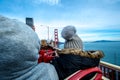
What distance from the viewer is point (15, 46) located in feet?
3.16

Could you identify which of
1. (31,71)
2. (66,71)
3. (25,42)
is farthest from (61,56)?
(25,42)

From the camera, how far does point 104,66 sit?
10.9 ft

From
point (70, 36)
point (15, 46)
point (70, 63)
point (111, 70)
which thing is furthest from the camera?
point (111, 70)

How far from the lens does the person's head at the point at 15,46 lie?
0.96 metres

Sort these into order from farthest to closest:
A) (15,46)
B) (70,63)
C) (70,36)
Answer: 1. (70,36)
2. (70,63)
3. (15,46)

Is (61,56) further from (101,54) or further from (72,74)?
(101,54)

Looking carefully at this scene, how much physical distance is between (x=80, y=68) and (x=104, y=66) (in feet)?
6.74

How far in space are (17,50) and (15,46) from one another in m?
0.02

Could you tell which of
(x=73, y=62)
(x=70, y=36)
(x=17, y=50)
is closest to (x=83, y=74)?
(x=73, y=62)

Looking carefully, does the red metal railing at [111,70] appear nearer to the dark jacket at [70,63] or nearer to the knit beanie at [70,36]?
the knit beanie at [70,36]

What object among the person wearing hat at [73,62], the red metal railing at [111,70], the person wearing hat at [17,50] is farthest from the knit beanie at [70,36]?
the red metal railing at [111,70]

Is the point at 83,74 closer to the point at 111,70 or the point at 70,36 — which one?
the point at 70,36

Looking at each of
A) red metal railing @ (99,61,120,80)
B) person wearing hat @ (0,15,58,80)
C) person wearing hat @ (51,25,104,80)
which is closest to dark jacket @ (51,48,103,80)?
person wearing hat @ (51,25,104,80)

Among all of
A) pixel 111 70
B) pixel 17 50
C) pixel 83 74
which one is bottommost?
pixel 111 70
